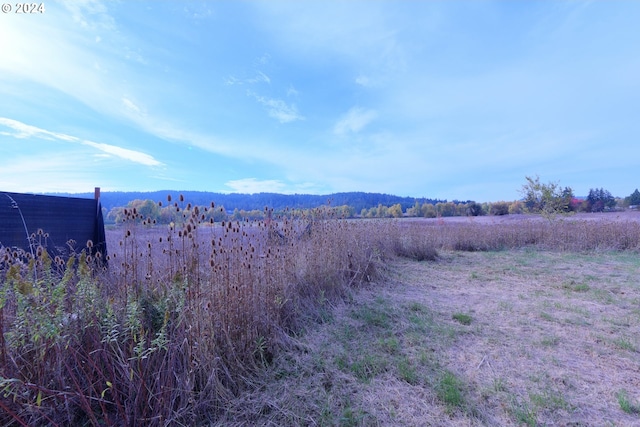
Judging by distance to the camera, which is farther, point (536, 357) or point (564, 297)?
point (564, 297)

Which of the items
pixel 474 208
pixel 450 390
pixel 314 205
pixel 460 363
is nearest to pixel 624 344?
pixel 460 363

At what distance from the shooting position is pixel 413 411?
1987 millimetres

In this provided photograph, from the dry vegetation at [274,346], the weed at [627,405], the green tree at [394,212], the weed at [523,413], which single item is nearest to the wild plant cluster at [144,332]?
the dry vegetation at [274,346]

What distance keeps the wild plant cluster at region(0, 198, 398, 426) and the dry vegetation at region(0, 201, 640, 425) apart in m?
0.01

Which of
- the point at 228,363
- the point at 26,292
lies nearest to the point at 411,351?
the point at 228,363

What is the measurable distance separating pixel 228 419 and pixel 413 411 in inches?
49.3

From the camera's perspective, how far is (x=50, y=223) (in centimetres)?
418

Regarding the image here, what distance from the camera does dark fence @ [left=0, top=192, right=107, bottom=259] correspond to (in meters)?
3.64

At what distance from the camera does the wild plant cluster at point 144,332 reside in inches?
64.4

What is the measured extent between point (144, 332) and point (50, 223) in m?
3.55

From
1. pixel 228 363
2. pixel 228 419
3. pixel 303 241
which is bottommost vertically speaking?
pixel 228 419

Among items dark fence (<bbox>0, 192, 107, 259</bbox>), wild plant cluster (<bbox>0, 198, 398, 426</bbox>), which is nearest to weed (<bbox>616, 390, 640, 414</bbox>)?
wild plant cluster (<bbox>0, 198, 398, 426</bbox>)

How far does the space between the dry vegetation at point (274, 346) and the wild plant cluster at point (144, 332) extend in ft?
0.04

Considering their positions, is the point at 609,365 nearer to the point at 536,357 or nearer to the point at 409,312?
the point at 536,357
